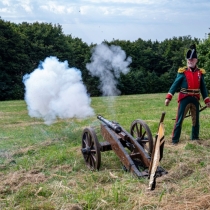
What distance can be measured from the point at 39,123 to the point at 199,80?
20.4ft

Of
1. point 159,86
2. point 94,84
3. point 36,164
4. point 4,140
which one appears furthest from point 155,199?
point 159,86

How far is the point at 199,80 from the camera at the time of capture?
689cm

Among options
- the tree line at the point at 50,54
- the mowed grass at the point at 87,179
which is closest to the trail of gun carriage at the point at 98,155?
the mowed grass at the point at 87,179

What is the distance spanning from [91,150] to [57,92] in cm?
413

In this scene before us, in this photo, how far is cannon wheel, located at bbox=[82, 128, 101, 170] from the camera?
543 centimetres

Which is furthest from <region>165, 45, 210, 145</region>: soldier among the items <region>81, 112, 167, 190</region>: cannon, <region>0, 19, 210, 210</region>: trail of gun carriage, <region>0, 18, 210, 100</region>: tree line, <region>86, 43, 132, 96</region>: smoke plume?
<region>0, 18, 210, 100</region>: tree line

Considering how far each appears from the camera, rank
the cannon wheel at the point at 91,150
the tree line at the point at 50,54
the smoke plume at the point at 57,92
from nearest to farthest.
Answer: the cannon wheel at the point at 91,150
the smoke plume at the point at 57,92
the tree line at the point at 50,54

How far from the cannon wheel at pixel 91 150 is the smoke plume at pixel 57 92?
10.5 ft

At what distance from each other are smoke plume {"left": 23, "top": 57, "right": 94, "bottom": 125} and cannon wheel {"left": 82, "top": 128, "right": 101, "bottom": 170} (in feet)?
10.5

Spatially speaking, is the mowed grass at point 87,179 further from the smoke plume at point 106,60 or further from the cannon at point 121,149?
the smoke plume at point 106,60

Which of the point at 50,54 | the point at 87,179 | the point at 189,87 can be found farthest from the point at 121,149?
the point at 50,54

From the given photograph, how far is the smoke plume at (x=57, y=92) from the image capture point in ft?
30.5

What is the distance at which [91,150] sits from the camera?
5.77 meters

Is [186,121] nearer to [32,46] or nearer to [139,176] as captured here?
[139,176]
